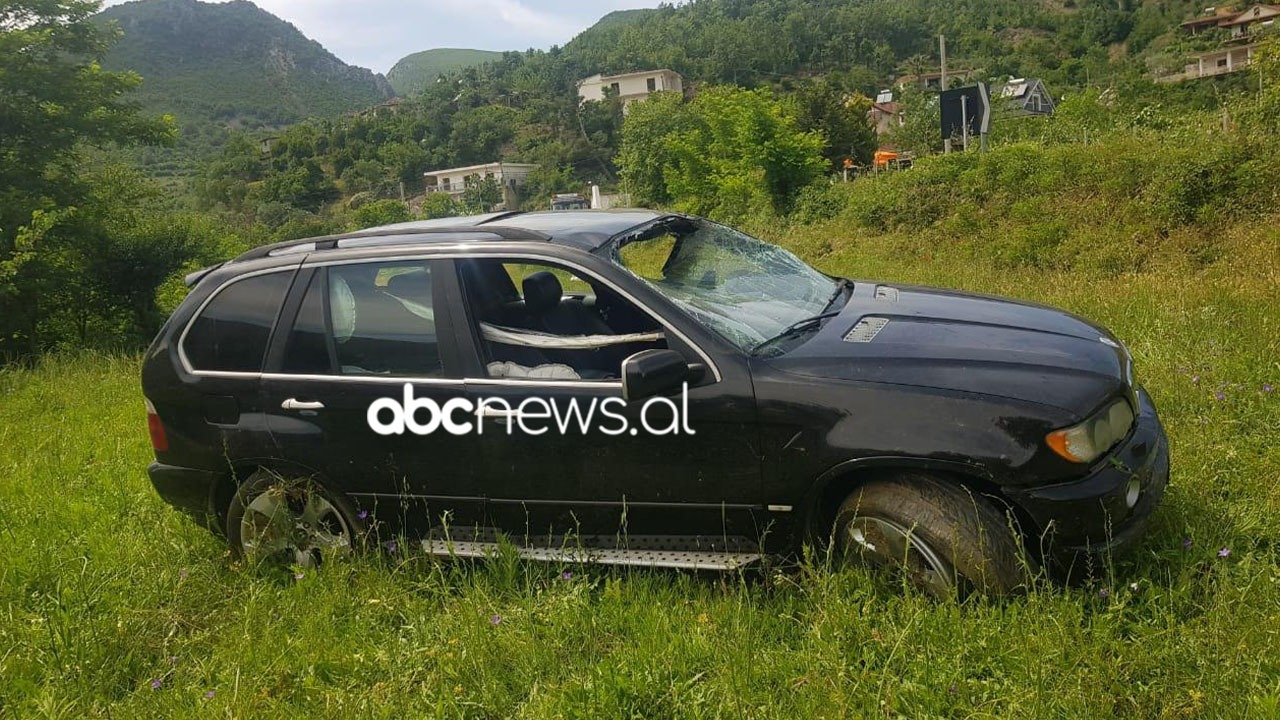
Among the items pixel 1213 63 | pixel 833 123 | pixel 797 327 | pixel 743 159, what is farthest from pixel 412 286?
pixel 1213 63

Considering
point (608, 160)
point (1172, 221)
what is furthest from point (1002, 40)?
point (1172, 221)

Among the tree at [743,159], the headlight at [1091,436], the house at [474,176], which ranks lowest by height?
the headlight at [1091,436]

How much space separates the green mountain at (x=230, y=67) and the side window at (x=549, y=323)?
4665 inches

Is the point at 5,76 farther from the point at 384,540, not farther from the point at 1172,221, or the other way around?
the point at 1172,221

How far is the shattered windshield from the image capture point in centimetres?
355

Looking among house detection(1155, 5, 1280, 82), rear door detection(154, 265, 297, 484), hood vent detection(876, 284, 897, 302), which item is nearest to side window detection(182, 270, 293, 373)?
rear door detection(154, 265, 297, 484)

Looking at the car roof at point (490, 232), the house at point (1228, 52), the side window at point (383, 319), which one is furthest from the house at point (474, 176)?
the side window at point (383, 319)

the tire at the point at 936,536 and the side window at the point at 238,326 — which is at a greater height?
the side window at the point at 238,326

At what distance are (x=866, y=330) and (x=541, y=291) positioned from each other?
1.54 m

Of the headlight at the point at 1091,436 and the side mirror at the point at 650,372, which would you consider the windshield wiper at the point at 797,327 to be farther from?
the headlight at the point at 1091,436

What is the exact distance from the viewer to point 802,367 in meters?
3.14

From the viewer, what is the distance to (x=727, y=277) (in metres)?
4.06

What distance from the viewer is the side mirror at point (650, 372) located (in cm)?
299

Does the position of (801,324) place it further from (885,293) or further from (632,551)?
(632,551)
